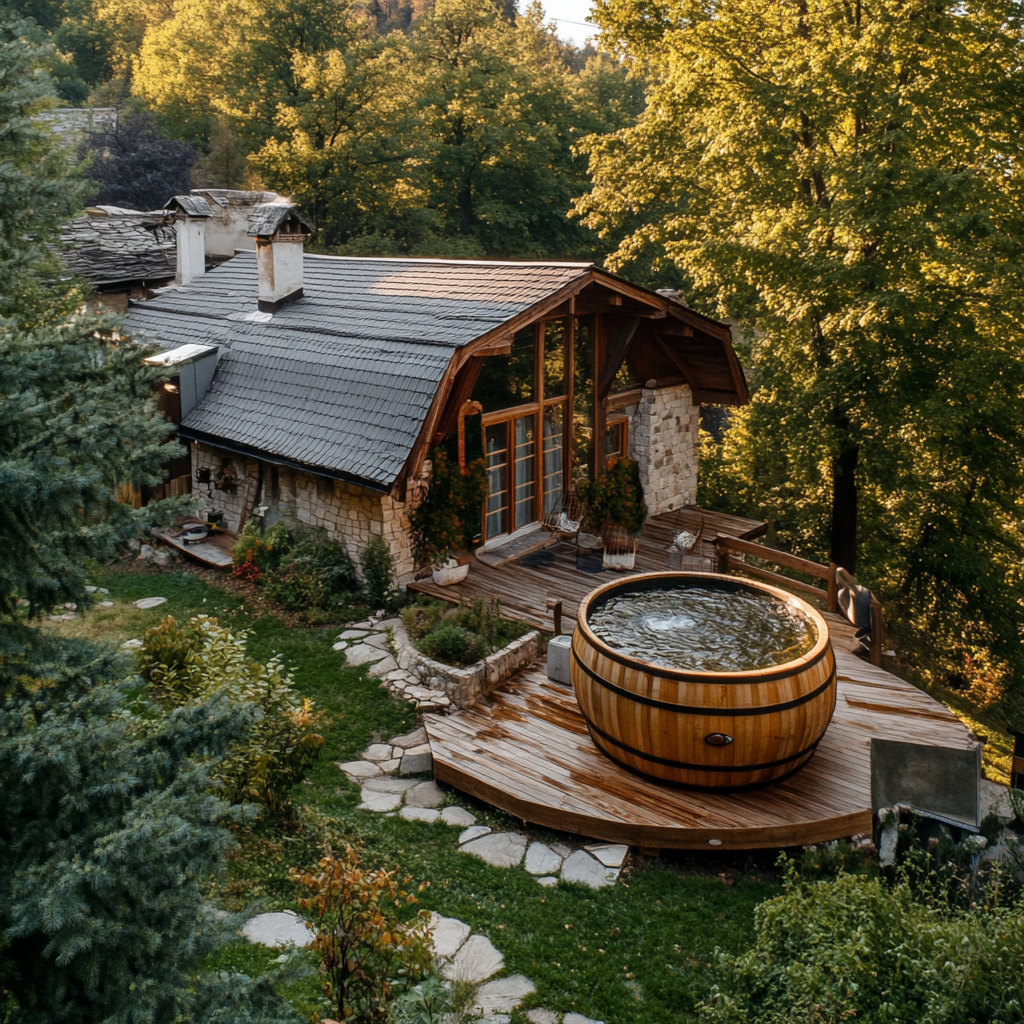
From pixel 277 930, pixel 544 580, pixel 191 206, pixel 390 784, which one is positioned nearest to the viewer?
pixel 277 930

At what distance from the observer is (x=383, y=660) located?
10.2 m

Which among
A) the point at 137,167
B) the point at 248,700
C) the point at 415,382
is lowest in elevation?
the point at 248,700

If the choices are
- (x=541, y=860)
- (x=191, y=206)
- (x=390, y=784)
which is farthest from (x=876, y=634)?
(x=191, y=206)

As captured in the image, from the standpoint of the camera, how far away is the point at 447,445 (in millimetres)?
12203

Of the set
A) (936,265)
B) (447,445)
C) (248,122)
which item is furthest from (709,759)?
(248,122)

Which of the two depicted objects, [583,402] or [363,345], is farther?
[583,402]

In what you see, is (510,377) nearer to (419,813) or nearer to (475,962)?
(419,813)

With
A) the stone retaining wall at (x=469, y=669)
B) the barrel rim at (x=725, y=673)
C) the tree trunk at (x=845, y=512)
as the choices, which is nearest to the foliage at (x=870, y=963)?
the barrel rim at (x=725, y=673)

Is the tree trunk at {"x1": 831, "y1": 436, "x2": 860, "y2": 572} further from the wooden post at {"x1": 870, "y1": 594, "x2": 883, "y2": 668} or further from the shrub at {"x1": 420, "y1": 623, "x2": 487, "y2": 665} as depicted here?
the shrub at {"x1": 420, "y1": 623, "x2": 487, "y2": 665}

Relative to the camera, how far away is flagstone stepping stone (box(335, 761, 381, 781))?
8.20 m

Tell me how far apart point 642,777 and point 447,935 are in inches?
92.4

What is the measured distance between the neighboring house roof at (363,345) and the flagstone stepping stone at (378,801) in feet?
12.8

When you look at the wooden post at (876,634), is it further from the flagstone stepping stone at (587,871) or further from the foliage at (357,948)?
the foliage at (357,948)

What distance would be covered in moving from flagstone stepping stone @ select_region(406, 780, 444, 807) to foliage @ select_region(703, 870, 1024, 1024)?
3216 millimetres
